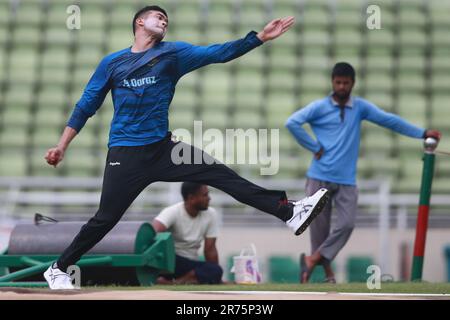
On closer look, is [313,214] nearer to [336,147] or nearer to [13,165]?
[336,147]

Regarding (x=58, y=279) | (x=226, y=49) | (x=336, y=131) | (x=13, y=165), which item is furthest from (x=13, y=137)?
(x=226, y=49)

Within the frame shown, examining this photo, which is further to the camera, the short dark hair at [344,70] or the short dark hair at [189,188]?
the short dark hair at [189,188]

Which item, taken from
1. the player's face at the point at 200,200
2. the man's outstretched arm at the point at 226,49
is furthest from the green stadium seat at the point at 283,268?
the man's outstretched arm at the point at 226,49

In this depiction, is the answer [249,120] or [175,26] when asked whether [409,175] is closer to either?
[249,120]

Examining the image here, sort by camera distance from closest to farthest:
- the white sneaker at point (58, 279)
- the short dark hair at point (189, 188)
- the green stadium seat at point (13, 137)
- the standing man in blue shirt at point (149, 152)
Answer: the standing man in blue shirt at point (149, 152)
the white sneaker at point (58, 279)
the short dark hair at point (189, 188)
the green stadium seat at point (13, 137)

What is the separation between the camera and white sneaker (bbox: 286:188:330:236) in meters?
7.04

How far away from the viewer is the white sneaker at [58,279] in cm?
710

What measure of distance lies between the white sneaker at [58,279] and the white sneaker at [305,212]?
4.97 ft

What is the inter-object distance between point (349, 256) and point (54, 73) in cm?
646

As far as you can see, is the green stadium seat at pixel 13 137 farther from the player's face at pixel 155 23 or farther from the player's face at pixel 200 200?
the player's face at pixel 155 23

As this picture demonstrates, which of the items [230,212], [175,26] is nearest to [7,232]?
[230,212]

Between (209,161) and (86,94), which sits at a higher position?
(86,94)

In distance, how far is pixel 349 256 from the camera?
12484 mm

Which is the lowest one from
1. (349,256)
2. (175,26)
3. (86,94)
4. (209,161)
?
(349,256)
